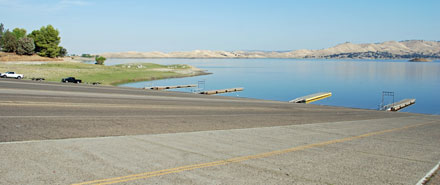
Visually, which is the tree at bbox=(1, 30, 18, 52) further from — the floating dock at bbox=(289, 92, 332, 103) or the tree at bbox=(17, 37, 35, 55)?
the floating dock at bbox=(289, 92, 332, 103)

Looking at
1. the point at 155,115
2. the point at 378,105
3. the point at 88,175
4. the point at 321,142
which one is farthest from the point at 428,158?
the point at 378,105

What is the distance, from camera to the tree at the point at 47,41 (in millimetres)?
119375

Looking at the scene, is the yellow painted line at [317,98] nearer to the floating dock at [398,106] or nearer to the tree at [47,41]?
the floating dock at [398,106]

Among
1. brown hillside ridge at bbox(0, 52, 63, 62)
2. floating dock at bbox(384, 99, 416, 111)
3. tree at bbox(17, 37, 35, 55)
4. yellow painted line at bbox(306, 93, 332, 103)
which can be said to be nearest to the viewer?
floating dock at bbox(384, 99, 416, 111)

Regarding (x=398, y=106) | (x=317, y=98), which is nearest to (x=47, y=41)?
(x=317, y=98)

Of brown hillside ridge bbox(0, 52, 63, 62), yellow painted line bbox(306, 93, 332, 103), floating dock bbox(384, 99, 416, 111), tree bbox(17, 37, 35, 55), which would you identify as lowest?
floating dock bbox(384, 99, 416, 111)

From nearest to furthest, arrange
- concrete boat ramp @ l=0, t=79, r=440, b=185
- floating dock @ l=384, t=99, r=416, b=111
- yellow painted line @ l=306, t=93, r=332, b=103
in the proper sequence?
concrete boat ramp @ l=0, t=79, r=440, b=185 → floating dock @ l=384, t=99, r=416, b=111 → yellow painted line @ l=306, t=93, r=332, b=103

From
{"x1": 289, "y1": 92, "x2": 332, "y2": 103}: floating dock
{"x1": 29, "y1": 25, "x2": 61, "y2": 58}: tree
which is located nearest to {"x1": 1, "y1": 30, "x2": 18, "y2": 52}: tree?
{"x1": 29, "y1": 25, "x2": 61, "y2": 58}: tree

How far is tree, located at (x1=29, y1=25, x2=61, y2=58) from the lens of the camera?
11938 cm

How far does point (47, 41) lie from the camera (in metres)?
121

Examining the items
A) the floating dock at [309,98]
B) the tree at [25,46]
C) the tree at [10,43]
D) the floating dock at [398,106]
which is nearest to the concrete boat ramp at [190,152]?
the floating dock at [398,106]

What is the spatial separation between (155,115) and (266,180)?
525 inches

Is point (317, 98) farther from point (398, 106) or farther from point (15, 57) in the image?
point (15, 57)

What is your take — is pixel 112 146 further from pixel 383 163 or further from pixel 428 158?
pixel 428 158
